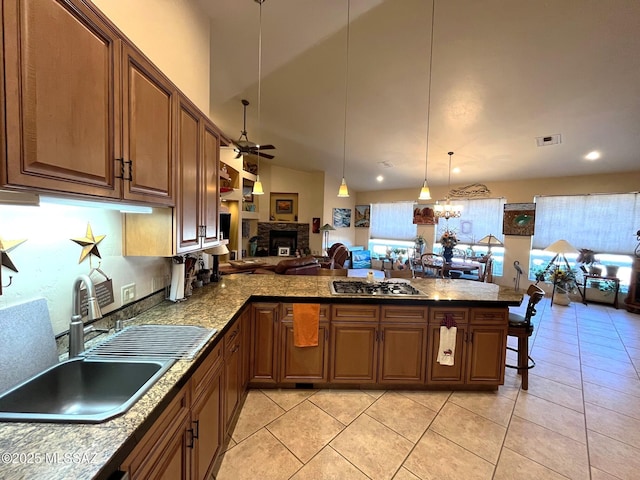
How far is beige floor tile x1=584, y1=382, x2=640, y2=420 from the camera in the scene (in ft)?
7.35

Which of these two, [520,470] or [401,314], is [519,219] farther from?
[520,470]

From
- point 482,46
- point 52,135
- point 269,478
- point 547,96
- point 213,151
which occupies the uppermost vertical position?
point 482,46

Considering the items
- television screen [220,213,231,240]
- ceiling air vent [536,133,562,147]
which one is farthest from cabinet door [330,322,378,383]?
ceiling air vent [536,133,562,147]

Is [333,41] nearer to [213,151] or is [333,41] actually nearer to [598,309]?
[213,151]

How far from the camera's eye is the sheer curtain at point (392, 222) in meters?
8.08

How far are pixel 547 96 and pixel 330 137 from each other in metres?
3.32

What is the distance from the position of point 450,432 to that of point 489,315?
100 cm

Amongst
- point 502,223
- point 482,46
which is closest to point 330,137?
point 482,46

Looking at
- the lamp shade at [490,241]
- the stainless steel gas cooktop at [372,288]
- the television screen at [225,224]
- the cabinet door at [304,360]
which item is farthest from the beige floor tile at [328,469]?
the lamp shade at [490,241]

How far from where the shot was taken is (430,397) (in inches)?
94.0

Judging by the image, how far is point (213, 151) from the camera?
2.15 metres

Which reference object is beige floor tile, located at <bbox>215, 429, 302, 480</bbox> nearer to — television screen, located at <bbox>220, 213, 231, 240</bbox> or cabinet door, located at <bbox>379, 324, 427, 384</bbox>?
cabinet door, located at <bbox>379, 324, 427, 384</bbox>

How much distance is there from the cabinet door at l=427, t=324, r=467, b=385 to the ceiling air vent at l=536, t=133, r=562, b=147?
12.3 feet

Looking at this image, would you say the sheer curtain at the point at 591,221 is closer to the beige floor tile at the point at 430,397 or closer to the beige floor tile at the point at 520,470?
the beige floor tile at the point at 430,397
